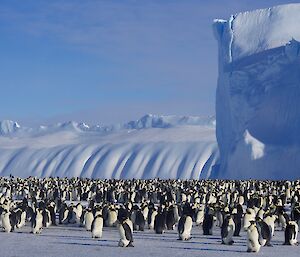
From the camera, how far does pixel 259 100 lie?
142 feet

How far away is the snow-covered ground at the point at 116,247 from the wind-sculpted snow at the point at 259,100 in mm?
27991

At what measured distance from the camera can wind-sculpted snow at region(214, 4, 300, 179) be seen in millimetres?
42281

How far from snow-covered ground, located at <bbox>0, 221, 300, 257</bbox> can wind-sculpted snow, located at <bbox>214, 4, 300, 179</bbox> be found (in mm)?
27991

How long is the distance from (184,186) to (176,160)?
4655cm

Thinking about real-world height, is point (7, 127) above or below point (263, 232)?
above

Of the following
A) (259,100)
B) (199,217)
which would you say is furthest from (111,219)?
(259,100)

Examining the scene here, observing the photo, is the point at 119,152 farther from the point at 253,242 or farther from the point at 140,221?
the point at 253,242

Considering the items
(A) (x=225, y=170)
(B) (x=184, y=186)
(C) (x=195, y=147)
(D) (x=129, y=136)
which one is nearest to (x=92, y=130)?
(D) (x=129, y=136)

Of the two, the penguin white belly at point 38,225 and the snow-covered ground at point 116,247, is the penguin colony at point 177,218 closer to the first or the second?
the penguin white belly at point 38,225

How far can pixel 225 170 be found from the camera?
4425 centimetres

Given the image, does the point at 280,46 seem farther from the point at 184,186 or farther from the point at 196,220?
the point at 196,220

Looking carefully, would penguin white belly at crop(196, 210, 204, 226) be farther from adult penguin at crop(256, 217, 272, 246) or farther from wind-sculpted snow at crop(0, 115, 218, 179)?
wind-sculpted snow at crop(0, 115, 218, 179)

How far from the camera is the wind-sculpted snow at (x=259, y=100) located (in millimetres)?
42281

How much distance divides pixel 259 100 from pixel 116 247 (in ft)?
107
